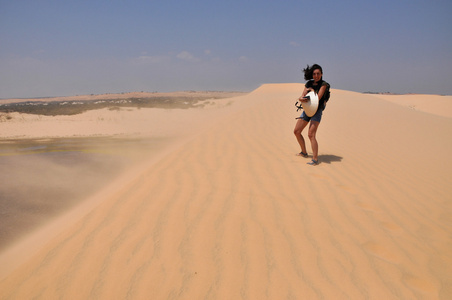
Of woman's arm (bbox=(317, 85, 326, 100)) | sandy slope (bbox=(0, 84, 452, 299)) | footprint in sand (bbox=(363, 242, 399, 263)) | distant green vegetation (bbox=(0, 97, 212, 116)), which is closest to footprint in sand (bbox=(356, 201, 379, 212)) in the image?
sandy slope (bbox=(0, 84, 452, 299))

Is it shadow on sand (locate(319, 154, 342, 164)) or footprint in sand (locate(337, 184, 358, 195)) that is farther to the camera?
shadow on sand (locate(319, 154, 342, 164))

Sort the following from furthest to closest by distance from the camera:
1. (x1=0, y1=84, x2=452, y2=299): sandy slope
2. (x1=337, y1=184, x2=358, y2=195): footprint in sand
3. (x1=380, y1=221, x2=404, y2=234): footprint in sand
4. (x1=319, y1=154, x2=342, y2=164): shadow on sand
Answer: (x1=319, y1=154, x2=342, y2=164): shadow on sand → (x1=337, y1=184, x2=358, y2=195): footprint in sand → (x1=380, y1=221, x2=404, y2=234): footprint in sand → (x1=0, y1=84, x2=452, y2=299): sandy slope

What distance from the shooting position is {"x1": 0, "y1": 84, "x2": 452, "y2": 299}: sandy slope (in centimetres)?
196

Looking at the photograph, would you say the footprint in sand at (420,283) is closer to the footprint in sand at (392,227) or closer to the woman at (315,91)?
the footprint in sand at (392,227)

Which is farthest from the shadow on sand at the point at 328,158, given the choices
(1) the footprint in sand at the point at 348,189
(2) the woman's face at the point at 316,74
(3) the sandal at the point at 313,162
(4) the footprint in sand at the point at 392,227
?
(4) the footprint in sand at the point at 392,227

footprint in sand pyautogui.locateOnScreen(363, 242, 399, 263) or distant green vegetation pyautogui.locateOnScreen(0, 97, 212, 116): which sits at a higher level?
distant green vegetation pyautogui.locateOnScreen(0, 97, 212, 116)

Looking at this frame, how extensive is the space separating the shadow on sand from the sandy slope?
14cm

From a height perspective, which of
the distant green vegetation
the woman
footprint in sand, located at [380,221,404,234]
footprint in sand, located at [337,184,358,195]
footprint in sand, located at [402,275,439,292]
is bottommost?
footprint in sand, located at [402,275,439,292]

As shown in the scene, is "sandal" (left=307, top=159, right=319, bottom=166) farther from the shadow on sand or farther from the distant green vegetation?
the distant green vegetation

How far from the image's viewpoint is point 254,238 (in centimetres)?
246

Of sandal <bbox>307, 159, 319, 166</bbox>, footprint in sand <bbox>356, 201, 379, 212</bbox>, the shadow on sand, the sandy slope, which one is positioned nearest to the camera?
the sandy slope

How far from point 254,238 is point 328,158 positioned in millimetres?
3324

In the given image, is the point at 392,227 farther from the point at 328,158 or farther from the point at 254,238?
the point at 328,158

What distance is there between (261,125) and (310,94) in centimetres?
352
